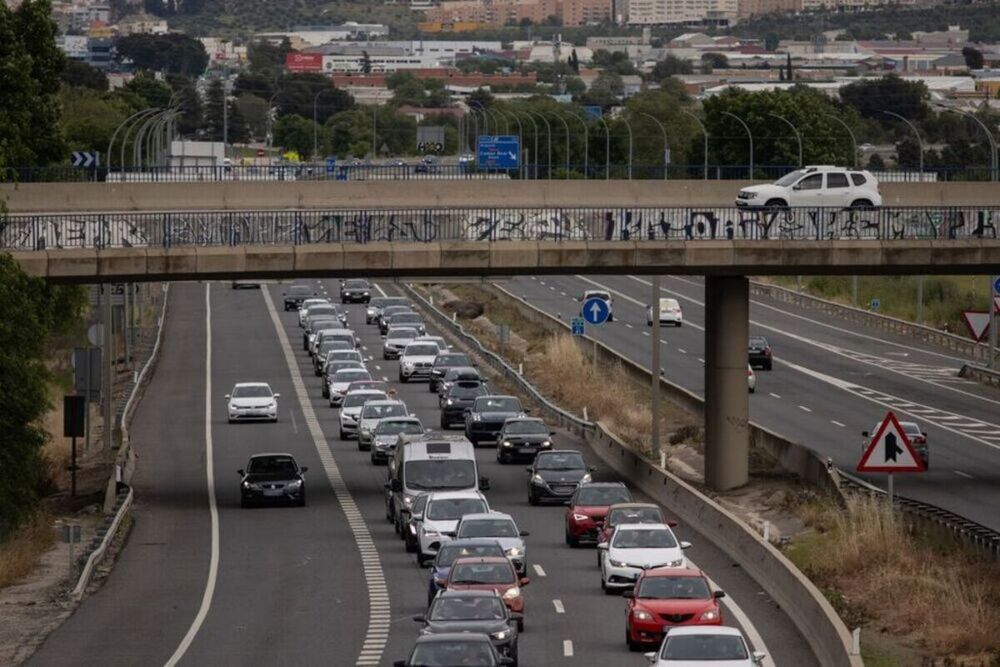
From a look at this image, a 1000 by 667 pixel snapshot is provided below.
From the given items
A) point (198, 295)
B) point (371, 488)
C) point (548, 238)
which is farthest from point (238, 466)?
point (198, 295)

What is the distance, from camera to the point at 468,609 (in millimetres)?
27719

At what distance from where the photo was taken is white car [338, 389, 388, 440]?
61281 mm

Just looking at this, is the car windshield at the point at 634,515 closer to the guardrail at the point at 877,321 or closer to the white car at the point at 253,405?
the white car at the point at 253,405

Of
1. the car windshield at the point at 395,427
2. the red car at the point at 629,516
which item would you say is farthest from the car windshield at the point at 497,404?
the red car at the point at 629,516

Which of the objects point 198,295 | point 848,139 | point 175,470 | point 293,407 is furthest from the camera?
point 848,139

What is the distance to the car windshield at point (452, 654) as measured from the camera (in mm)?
24297

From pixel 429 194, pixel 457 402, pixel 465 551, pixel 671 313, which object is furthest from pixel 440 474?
pixel 671 313

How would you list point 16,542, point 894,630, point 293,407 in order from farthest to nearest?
point 293,407 < point 16,542 < point 894,630

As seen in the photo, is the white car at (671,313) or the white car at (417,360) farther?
the white car at (671,313)

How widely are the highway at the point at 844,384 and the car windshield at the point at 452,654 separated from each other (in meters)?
20.8

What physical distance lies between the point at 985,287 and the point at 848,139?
48190 millimetres

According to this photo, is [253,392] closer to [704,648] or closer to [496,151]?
[704,648]

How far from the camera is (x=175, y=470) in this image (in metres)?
55.4

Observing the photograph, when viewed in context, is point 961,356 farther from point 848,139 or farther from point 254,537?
point 848,139
